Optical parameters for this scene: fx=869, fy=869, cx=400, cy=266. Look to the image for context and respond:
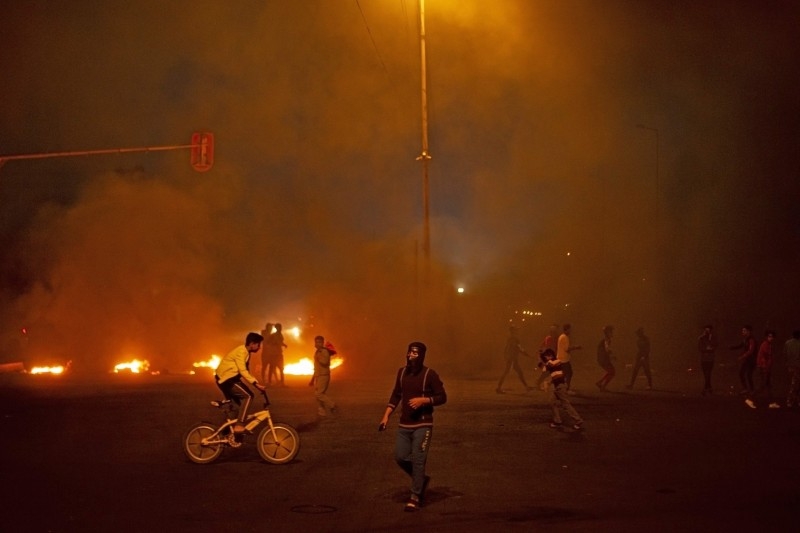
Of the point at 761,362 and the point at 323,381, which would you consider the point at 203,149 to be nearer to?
the point at 323,381

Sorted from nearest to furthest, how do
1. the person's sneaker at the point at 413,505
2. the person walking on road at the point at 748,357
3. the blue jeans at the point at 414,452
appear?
1. the person's sneaker at the point at 413,505
2. the blue jeans at the point at 414,452
3. the person walking on road at the point at 748,357

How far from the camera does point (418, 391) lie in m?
8.05

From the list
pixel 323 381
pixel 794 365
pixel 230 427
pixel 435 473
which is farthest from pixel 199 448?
pixel 794 365

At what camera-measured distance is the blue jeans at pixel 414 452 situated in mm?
7789

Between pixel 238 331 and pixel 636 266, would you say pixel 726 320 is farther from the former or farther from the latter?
pixel 238 331

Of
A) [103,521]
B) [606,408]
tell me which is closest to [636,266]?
[606,408]

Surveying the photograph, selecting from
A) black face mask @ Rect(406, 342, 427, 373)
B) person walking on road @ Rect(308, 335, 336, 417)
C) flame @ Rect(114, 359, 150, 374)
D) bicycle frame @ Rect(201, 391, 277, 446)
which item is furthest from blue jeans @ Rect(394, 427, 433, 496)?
flame @ Rect(114, 359, 150, 374)

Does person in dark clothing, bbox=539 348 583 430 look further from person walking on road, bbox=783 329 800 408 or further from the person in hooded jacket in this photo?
person walking on road, bbox=783 329 800 408

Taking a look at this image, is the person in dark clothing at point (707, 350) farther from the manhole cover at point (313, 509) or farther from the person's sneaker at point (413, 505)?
the manhole cover at point (313, 509)

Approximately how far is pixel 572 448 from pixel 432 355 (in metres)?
21.0

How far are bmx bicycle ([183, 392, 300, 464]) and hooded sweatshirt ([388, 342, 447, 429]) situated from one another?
2437 millimetres

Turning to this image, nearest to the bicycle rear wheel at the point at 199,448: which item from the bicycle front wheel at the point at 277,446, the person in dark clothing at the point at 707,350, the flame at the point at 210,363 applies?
the bicycle front wheel at the point at 277,446

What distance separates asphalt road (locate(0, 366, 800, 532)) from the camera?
24.1ft

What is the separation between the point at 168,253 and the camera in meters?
35.7
